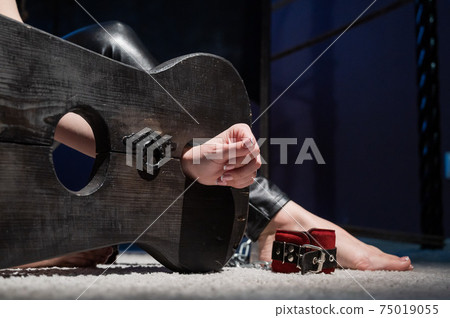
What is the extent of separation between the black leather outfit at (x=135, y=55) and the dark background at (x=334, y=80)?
1.18 m

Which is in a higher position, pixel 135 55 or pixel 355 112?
pixel 355 112

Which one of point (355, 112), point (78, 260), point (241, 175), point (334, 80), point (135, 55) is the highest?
point (334, 80)

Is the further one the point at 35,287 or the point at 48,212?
the point at 48,212

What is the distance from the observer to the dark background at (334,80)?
2355mm

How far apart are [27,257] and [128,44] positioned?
640 mm

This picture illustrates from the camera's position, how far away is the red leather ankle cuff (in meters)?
0.95

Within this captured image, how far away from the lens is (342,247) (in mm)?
1137

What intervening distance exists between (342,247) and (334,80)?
6.20 feet

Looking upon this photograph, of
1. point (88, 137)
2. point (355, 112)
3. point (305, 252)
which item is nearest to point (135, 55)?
point (88, 137)

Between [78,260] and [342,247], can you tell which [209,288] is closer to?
[78,260]
